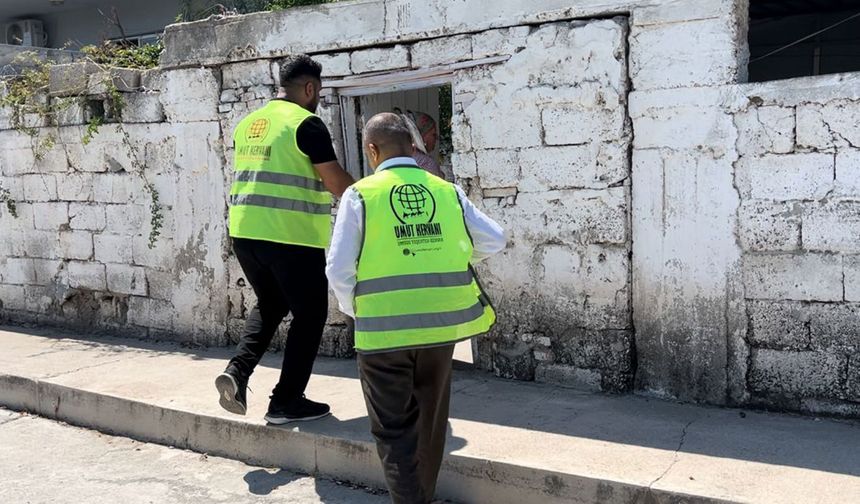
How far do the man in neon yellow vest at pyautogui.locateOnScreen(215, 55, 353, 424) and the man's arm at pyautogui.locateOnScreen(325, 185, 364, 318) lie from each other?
3.35 ft

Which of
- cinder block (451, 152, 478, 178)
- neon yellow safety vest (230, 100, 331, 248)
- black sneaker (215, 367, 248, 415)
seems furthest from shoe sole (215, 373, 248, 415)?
cinder block (451, 152, 478, 178)

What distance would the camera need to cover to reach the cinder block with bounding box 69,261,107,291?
22.2 ft

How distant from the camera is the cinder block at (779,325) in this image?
13.6 ft

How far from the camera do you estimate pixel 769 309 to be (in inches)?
166

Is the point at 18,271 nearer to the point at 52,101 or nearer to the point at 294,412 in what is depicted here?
the point at 52,101

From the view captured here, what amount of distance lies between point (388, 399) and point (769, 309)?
2.17 m

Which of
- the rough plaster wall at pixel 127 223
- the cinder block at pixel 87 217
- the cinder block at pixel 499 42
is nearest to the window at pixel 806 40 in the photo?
the cinder block at pixel 499 42

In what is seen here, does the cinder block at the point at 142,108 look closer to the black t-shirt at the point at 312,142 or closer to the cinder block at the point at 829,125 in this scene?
the black t-shirt at the point at 312,142

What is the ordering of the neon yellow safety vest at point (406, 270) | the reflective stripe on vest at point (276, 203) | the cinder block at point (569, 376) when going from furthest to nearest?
the cinder block at point (569, 376) < the reflective stripe on vest at point (276, 203) < the neon yellow safety vest at point (406, 270)

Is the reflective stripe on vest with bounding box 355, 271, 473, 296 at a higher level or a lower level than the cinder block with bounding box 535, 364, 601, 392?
higher

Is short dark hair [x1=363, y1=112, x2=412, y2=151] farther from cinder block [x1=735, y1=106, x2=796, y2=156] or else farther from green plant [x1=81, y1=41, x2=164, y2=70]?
green plant [x1=81, y1=41, x2=164, y2=70]

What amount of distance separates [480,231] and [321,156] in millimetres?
1143

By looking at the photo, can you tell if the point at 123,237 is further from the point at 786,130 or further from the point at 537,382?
the point at 786,130

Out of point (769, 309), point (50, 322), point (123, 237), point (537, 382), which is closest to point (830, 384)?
point (769, 309)
